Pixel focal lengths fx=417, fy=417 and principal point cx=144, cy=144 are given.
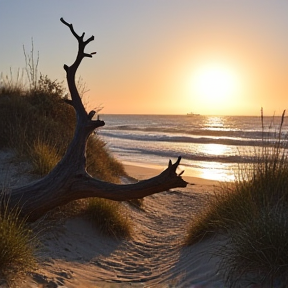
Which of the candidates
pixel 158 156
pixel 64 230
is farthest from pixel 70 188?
pixel 158 156

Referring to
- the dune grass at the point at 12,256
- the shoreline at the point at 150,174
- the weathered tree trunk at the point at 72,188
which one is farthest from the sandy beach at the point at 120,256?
the shoreline at the point at 150,174

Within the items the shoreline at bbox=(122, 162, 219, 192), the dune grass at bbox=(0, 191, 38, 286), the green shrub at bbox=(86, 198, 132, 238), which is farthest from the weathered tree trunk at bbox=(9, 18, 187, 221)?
the shoreline at bbox=(122, 162, 219, 192)

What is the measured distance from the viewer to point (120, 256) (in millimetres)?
5965

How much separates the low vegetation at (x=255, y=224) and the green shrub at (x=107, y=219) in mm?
1252

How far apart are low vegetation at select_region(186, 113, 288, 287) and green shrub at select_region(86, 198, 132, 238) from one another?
125 cm

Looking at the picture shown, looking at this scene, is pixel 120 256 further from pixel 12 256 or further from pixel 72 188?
pixel 12 256

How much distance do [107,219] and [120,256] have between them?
0.88 m

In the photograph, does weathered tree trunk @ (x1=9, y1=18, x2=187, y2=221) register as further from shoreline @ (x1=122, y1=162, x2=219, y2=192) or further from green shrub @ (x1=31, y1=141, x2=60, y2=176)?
shoreline @ (x1=122, y1=162, x2=219, y2=192)

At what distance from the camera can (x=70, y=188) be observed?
536 cm

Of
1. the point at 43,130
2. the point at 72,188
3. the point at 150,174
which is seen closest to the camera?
the point at 72,188

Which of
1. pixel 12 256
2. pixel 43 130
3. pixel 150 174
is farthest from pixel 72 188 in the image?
pixel 150 174

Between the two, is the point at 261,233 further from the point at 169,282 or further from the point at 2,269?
the point at 2,269

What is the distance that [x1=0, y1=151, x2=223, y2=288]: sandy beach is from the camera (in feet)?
14.9

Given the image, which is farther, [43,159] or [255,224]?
[43,159]
